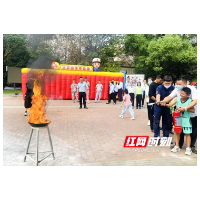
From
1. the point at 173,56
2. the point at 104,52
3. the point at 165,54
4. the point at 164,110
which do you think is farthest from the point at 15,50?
the point at 164,110

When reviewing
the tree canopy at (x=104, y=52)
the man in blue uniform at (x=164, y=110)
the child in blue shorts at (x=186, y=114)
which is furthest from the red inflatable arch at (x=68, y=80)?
the child in blue shorts at (x=186, y=114)

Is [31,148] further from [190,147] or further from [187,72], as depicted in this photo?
[187,72]

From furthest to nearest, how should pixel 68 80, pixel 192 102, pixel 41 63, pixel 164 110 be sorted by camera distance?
pixel 68 80 < pixel 164 110 < pixel 192 102 < pixel 41 63

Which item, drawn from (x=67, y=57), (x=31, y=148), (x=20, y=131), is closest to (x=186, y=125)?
(x=31, y=148)

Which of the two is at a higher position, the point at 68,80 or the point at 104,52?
the point at 104,52

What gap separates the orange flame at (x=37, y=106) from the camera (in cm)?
350

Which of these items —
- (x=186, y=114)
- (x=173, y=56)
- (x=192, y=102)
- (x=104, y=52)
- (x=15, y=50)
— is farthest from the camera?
(x=104, y=52)

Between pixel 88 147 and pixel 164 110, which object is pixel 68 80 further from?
pixel 164 110

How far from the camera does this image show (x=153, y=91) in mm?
5332

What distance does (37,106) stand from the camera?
11.6 feet

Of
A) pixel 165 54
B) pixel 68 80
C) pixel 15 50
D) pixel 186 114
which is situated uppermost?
pixel 15 50

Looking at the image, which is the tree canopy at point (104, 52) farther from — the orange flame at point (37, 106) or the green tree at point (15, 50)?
the orange flame at point (37, 106)

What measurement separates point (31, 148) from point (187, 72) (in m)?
21.3

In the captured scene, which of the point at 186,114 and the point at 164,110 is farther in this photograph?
the point at 164,110
